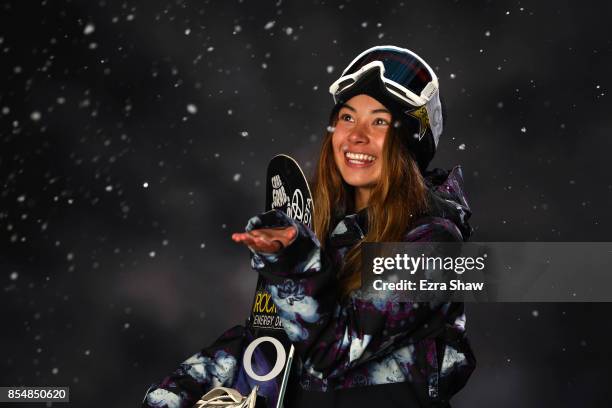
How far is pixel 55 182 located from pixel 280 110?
5.25ft

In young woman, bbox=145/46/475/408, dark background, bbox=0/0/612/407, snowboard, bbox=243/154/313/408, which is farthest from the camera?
dark background, bbox=0/0/612/407

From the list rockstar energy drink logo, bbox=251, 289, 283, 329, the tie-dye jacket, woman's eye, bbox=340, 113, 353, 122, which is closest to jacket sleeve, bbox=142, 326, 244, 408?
the tie-dye jacket

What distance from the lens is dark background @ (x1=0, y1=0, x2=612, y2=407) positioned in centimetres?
550

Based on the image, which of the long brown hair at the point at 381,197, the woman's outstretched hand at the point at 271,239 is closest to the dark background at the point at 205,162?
the long brown hair at the point at 381,197

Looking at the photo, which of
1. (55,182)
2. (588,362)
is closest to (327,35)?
(55,182)

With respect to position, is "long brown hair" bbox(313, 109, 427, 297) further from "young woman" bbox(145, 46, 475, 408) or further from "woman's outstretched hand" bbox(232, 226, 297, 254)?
"woman's outstretched hand" bbox(232, 226, 297, 254)

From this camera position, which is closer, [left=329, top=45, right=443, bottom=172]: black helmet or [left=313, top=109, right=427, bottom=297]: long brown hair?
[left=313, top=109, right=427, bottom=297]: long brown hair

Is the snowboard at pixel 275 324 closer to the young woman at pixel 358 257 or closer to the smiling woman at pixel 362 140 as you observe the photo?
the young woman at pixel 358 257

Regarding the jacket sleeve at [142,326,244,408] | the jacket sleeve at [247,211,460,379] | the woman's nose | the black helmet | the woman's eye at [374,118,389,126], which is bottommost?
the jacket sleeve at [142,326,244,408]

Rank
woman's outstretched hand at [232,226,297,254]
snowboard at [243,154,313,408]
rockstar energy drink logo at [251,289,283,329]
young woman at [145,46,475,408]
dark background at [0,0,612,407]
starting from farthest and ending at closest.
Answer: dark background at [0,0,612,407] → rockstar energy drink logo at [251,289,283,329] → snowboard at [243,154,313,408] → young woman at [145,46,475,408] → woman's outstretched hand at [232,226,297,254]

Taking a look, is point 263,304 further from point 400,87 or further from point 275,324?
point 400,87

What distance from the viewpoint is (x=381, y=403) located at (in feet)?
7.68

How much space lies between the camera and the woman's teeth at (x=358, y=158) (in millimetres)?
2643

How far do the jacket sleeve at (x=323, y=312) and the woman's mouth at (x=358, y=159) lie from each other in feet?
1.70
